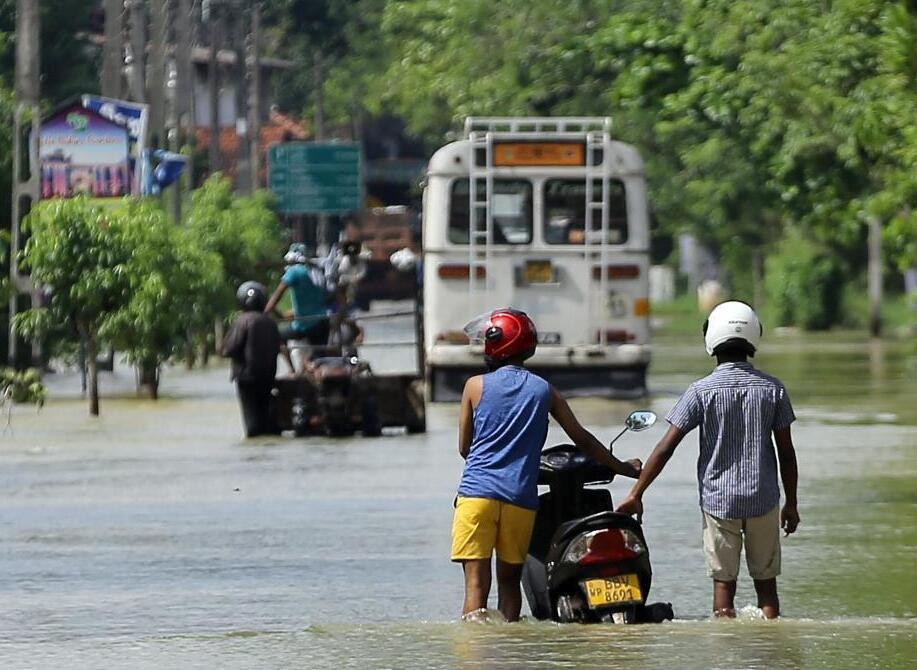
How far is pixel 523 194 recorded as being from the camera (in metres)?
27.4

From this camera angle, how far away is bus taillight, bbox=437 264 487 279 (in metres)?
27.2

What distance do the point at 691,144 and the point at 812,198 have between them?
23284 mm

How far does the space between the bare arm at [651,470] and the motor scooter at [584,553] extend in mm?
73

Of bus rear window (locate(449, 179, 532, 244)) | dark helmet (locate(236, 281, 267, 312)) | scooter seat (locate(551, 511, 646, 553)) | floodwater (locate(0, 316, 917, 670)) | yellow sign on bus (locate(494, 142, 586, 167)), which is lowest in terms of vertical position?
floodwater (locate(0, 316, 917, 670))

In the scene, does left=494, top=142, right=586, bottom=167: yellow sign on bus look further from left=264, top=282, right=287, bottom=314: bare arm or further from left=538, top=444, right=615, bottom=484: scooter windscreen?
left=538, top=444, right=615, bottom=484: scooter windscreen

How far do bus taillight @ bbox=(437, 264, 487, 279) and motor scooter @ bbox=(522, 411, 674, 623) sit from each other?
16.9 m

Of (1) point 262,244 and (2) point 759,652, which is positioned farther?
(1) point 262,244

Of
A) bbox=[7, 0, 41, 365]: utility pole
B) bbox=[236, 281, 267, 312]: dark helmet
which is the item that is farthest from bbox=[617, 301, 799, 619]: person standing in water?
bbox=[7, 0, 41, 365]: utility pole

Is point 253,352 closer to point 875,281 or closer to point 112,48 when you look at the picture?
point 112,48

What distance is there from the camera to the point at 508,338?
9992mm

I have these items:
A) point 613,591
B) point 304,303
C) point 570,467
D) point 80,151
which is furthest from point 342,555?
point 80,151

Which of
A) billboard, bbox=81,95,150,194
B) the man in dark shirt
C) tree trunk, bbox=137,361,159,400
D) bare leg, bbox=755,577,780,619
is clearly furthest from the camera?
billboard, bbox=81,95,150,194

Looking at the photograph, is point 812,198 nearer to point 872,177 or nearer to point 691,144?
point 872,177

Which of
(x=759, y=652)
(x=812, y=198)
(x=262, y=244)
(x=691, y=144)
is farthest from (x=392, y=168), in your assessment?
(x=759, y=652)
